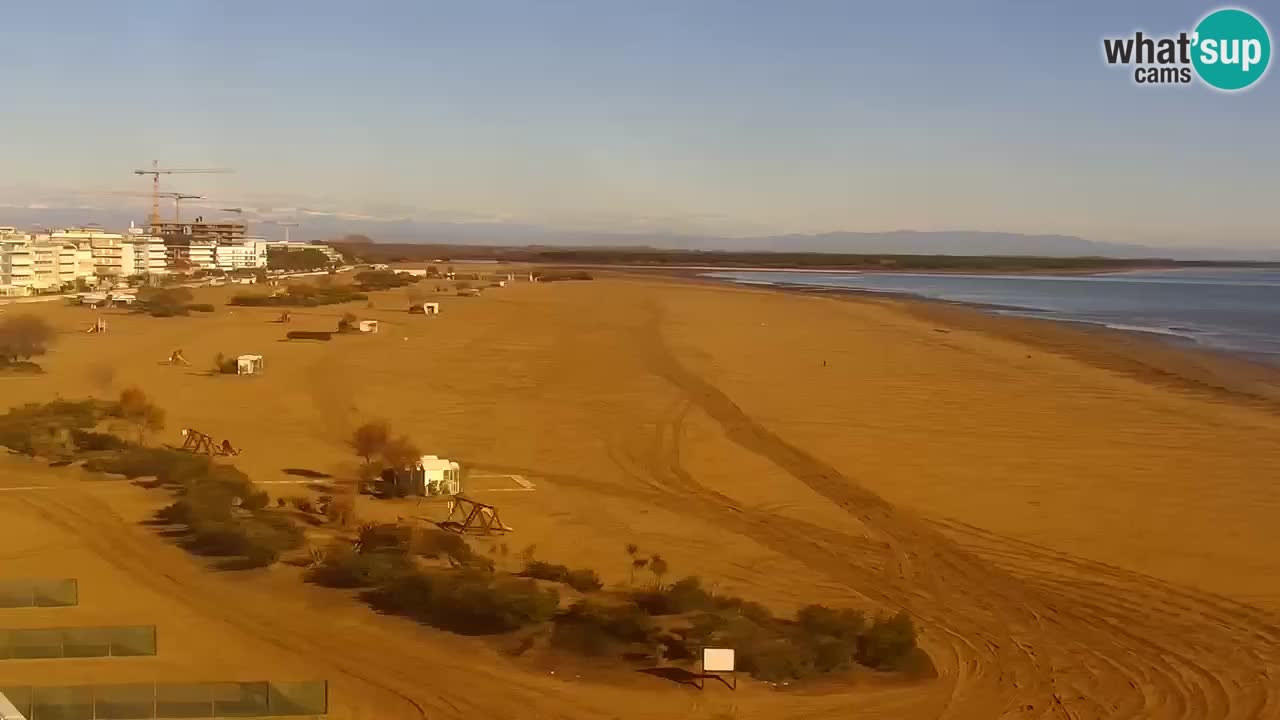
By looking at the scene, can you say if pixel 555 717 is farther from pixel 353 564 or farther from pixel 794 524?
pixel 794 524

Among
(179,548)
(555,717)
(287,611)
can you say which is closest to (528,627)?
(555,717)

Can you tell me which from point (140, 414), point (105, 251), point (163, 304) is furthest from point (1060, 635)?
point (105, 251)

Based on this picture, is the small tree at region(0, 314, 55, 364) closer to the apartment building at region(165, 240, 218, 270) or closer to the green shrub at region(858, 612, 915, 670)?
the green shrub at region(858, 612, 915, 670)

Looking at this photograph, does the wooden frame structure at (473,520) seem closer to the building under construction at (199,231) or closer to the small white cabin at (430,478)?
the small white cabin at (430,478)

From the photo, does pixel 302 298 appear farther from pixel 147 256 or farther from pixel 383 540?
pixel 383 540

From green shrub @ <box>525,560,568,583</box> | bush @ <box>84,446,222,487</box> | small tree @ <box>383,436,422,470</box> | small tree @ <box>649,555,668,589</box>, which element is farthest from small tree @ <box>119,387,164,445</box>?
small tree @ <box>649,555,668,589</box>

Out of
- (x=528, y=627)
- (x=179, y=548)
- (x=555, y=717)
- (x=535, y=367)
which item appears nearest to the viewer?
(x=555, y=717)
